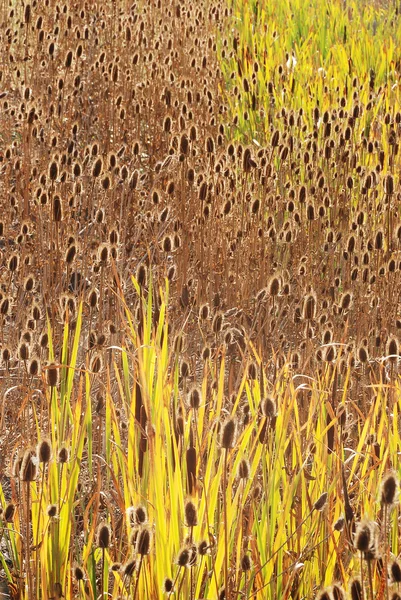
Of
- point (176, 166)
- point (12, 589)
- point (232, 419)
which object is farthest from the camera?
point (176, 166)

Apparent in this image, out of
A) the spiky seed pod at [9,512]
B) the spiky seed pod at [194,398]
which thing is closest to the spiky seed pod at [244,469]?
the spiky seed pod at [194,398]

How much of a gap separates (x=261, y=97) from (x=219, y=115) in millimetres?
447

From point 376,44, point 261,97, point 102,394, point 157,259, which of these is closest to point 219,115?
point 261,97

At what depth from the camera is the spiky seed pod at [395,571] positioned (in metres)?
1.28

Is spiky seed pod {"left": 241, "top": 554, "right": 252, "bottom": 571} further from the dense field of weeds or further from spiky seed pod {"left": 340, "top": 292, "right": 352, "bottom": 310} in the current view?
spiky seed pod {"left": 340, "top": 292, "right": 352, "bottom": 310}

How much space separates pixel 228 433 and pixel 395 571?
0.35 metres

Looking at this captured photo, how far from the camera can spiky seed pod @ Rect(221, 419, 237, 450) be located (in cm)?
148

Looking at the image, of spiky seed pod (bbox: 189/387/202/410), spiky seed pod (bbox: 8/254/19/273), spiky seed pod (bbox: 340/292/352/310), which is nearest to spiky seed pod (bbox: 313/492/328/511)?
spiky seed pod (bbox: 189/387/202/410)

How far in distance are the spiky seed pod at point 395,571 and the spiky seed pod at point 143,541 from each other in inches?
14.5

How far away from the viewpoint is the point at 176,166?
4.39 metres

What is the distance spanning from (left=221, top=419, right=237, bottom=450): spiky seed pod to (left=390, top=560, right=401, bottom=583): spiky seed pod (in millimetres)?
332

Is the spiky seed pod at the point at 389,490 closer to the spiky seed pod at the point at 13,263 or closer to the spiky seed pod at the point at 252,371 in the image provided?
the spiky seed pod at the point at 252,371

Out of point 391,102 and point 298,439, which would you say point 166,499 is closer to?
→ point 298,439

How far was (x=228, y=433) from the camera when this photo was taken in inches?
58.6
